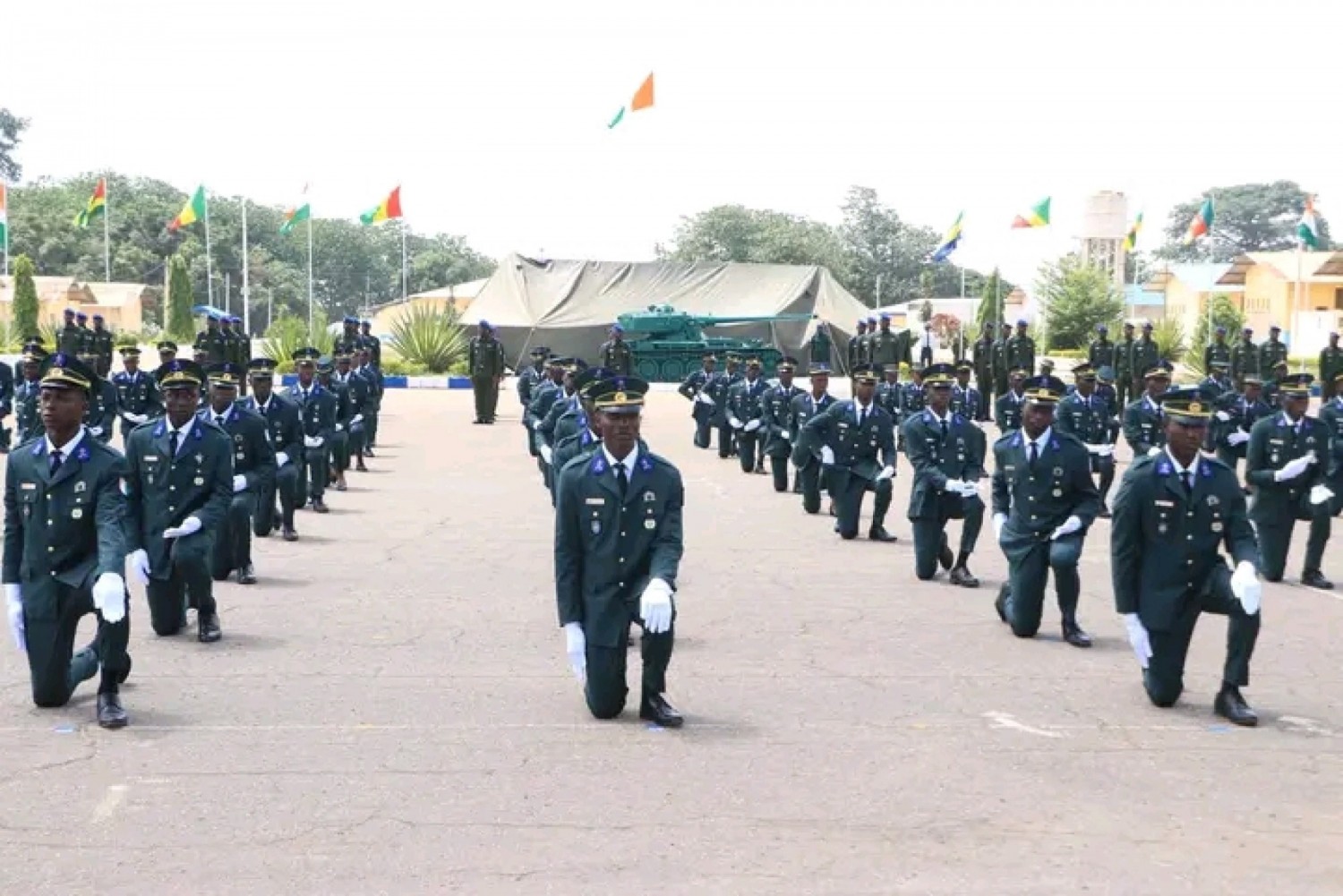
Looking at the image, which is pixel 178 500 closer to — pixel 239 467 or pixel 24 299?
pixel 239 467

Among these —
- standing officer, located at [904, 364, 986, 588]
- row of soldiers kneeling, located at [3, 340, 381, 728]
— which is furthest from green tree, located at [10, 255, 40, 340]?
standing officer, located at [904, 364, 986, 588]

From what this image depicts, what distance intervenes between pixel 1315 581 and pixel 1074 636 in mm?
3851

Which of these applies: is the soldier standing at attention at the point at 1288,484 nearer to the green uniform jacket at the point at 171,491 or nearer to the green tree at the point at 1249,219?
Answer: the green uniform jacket at the point at 171,491

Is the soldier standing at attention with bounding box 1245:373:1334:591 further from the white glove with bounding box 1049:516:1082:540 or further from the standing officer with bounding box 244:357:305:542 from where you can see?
the standing officer with bounding box 244:357:305:542

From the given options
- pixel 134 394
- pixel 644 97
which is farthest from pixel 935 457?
pixel 644 97

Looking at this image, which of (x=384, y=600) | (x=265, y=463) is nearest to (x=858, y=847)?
(x=384, y=600)

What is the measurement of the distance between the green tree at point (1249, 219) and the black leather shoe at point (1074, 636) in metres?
152

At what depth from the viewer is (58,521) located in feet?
27.6

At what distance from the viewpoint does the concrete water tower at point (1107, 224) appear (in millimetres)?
106312

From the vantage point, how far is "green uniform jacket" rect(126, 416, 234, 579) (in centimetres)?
1041

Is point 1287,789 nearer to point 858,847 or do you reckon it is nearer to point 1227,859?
point 1227,859

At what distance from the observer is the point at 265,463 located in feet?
42.3

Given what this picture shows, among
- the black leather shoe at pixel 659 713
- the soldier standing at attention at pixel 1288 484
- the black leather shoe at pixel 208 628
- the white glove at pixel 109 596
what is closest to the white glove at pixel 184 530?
the black leather shoe at pixel 208 628

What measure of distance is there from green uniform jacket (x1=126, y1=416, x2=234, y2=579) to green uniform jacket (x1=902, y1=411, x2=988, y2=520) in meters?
5.71
